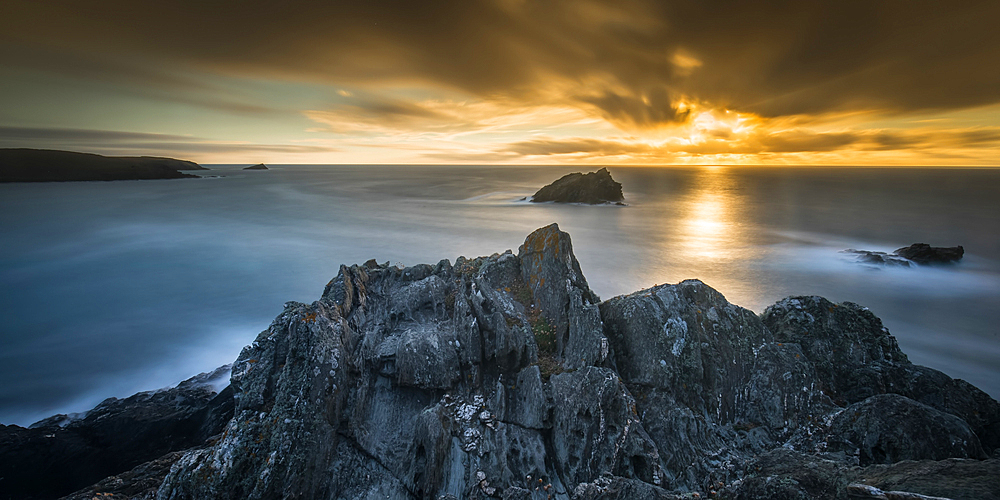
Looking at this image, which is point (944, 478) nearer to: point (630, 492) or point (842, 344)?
point (630, 492)

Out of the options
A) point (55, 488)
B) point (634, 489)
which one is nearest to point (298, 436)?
point (634, 489)

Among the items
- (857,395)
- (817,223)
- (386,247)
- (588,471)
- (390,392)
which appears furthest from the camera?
(817,223)

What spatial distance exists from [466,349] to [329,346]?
290cm

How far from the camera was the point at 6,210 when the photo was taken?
38.8 m

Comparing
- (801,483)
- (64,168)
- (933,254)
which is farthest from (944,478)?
(64,168)

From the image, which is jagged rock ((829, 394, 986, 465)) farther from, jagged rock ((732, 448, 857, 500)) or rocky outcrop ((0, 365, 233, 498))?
rocky outcrop ((0, 365, 233, 498))

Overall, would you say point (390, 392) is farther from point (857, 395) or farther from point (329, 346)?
point (857, 395)

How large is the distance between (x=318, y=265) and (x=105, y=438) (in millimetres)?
15379

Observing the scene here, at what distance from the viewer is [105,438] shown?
31.7 ft

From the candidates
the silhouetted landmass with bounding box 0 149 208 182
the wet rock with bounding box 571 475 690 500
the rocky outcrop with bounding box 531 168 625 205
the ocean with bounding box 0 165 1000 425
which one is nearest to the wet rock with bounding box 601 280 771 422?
the wet rock with bounding box 571 475 690 500

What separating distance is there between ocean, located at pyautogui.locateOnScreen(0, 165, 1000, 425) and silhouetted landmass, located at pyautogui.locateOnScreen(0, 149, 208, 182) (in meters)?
24.3

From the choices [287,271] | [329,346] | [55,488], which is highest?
[329,346]

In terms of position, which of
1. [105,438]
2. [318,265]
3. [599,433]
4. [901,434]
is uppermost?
[901,434]

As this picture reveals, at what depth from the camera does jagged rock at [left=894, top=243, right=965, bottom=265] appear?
23172 mm
